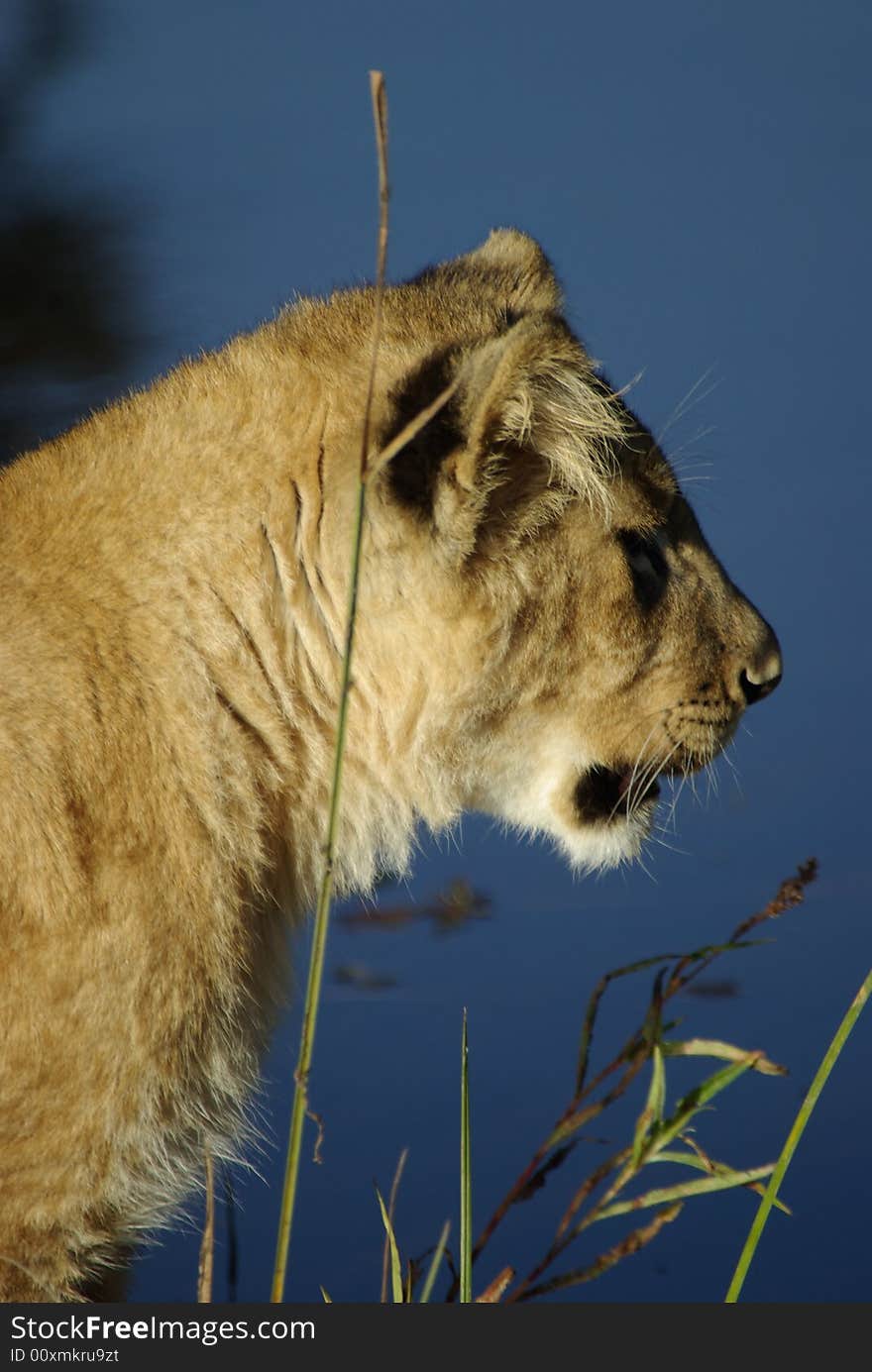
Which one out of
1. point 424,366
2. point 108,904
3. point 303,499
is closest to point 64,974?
point 108,904

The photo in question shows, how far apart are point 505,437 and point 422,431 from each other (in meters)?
0.10

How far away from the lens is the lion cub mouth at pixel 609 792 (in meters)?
1.89

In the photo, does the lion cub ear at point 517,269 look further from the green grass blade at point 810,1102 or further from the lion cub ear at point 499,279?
the green grass blade at point 810,1102

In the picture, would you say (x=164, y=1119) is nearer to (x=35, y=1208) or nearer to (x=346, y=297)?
(x=35, y=1208)

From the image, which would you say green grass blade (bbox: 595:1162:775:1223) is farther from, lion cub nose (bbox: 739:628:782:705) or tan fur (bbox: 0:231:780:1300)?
lion cub nose (bbox: 739:628:782:705)

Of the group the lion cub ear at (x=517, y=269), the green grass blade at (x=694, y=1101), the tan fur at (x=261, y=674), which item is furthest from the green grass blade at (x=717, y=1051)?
the lion cub ear at (x=517, y=269)

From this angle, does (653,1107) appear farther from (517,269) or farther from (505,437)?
(517,269)

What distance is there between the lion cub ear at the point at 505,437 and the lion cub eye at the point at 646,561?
77 mm

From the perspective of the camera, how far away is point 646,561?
1.85 meters

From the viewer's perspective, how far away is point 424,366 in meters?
1.56

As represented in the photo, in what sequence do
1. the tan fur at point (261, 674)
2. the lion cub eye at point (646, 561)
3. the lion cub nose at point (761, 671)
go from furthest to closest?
the lion cub nose at point (761, 671) → the lion cub eye at point (646, 561) → the tan fur at point (261, 674)

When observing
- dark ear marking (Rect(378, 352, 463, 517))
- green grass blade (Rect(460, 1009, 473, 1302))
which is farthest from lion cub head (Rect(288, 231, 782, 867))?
green grass blade (Rect(460, 1009, 473, 1302))

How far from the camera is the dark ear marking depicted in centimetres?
154

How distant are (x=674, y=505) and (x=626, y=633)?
0.71 feet
